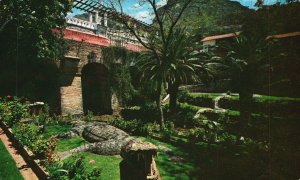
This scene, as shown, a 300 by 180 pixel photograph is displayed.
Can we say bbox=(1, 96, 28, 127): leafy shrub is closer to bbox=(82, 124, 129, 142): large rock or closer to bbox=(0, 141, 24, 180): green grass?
bbox=(0, 141, 24, 180): green grass

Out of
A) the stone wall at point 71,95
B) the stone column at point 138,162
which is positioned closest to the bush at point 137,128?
the stone wall at point 71,95

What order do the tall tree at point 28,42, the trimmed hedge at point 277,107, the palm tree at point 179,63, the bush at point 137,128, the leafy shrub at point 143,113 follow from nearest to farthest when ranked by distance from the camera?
the bush at point 137,128
the tall tree at point 28,42
the trimmed hedge at point 277,107
the palm tree at point 179,63
the leafy shrub at point 143,113

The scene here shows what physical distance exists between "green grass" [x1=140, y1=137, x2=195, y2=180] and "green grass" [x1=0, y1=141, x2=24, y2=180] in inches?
172

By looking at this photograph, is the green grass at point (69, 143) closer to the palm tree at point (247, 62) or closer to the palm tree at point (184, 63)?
the palm tree at point (184, 63)

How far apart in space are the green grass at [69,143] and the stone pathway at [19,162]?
5.41ft

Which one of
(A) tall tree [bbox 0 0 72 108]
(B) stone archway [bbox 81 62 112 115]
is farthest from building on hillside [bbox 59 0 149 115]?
(A) tall tree [bbox 0 0 72 108]

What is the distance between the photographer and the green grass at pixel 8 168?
742 centimetres

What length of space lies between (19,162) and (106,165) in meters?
2.77

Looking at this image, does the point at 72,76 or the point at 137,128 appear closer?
the point at 137,128

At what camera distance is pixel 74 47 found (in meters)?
16.7

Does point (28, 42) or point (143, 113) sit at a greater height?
point (28, 42)

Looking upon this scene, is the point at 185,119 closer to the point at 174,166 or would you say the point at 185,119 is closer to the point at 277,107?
the point at 277,107

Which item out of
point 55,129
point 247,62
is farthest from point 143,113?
point 247,62

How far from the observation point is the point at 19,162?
27.9ft
